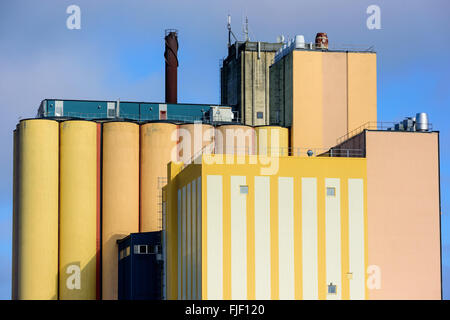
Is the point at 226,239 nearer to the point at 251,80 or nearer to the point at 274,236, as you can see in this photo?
the point at 274,236

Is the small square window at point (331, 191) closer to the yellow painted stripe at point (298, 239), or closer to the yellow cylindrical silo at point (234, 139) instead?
the yellow painted stripe at point (298, 239)

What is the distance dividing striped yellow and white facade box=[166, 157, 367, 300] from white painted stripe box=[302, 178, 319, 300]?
0.05 metres

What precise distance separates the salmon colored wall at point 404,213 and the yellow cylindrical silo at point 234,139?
81.3 feet

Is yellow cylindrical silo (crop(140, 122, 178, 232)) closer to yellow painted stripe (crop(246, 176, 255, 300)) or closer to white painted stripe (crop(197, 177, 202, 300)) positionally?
white painted stripe (crop(197, 177, 202, 300))

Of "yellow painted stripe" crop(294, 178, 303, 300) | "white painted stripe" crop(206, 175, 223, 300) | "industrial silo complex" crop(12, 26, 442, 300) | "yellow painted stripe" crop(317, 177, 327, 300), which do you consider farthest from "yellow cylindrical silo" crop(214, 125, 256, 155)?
"white painted stripe" crop(206, 175, 223, 300)

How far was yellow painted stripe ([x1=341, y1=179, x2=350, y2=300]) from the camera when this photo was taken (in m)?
56.9

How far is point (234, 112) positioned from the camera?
98.6 meters

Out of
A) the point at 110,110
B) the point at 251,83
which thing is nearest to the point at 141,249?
the point at 110,110

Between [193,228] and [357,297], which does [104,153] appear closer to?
[193,228]

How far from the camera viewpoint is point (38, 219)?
81.1 m

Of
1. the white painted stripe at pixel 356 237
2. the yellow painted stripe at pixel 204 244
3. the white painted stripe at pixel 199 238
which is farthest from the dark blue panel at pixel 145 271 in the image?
the white painted stripe at pixel 356 237

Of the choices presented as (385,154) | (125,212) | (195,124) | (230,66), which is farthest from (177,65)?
(385,154)

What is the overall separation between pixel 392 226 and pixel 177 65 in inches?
1695

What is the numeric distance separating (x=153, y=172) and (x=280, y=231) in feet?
92.3
